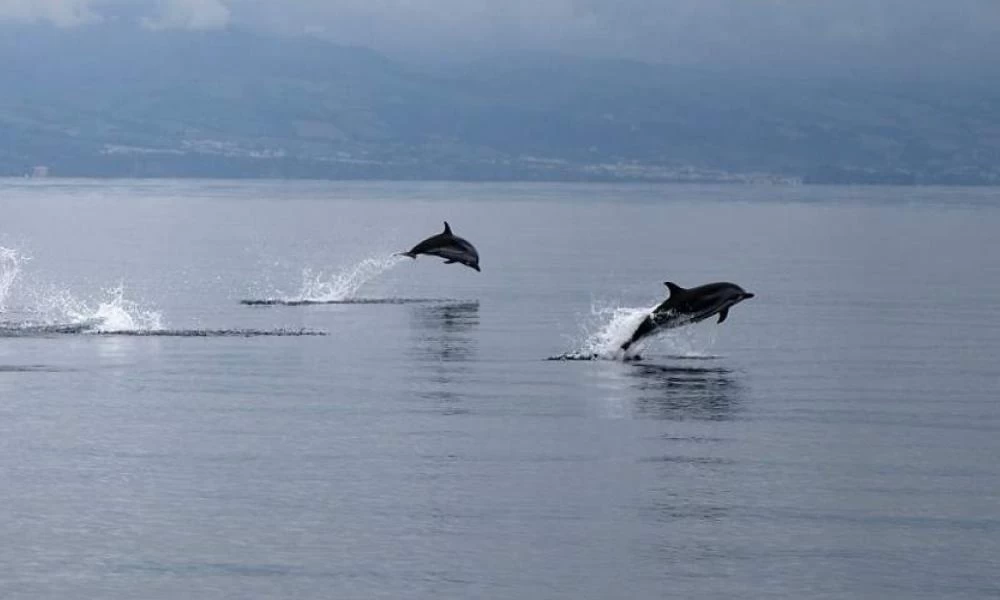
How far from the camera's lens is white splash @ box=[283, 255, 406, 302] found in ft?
174

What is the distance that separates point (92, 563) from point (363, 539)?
251cm

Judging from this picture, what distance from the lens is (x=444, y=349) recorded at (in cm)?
3825

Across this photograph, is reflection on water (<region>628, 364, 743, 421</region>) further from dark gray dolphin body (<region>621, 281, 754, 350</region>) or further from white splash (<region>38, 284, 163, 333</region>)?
white splash (<region>38, 284, 163, 333</region>)

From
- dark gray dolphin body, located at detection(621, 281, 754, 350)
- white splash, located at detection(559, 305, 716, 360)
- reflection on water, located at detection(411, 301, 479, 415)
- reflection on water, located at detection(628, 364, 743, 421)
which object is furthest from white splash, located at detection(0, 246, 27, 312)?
reflection on water, located at detection(628, 364, 743, 421)

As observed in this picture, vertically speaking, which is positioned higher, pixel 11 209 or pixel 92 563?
pixel 11 209

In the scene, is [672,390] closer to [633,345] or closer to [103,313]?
[633,345]

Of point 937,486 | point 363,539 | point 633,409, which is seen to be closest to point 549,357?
point 633,409

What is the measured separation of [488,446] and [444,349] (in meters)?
13.1

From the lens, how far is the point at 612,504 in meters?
21.3

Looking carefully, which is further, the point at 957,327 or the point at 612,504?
the point at 957,327

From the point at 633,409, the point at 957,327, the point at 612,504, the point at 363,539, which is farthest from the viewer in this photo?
the point at 957,327

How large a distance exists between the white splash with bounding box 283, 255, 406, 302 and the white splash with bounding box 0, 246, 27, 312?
687 cm

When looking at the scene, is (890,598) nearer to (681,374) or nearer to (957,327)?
(681,374)

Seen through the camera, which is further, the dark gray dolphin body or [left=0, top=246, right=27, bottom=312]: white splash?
[left=0, top=246, right=27, bottom=312]: white splash
